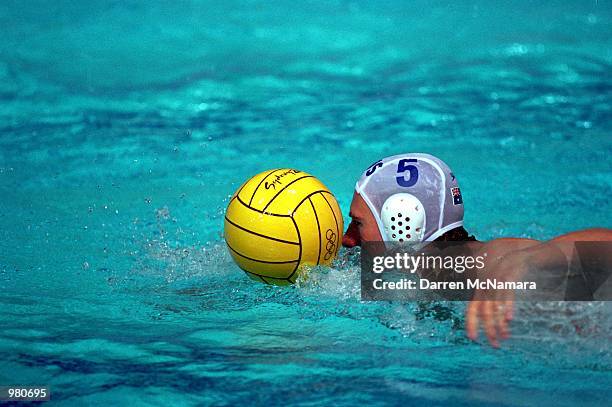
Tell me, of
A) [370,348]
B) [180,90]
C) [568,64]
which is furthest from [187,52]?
[370,348]

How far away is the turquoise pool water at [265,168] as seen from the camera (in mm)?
2846

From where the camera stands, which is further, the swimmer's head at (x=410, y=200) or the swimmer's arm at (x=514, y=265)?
the swimmer's head at (x=410, y=200)

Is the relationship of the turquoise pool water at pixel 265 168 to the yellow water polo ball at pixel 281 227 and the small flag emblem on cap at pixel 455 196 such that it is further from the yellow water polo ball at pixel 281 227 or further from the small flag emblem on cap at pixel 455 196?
the small flag emblem on cap at pixel 455 196

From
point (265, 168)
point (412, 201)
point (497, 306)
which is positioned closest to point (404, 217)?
point (412, 201)

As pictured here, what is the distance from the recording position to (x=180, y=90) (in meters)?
7.64

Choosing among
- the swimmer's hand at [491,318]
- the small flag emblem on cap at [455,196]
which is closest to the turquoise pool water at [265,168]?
the swimmer's hand at [491,318]

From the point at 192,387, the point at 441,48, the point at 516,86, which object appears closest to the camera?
the point at 192,387

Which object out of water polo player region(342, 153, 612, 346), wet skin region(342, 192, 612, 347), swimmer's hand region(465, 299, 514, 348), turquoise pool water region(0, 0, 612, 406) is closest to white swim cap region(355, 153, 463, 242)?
water polo player region(342, 153, 612, 346)

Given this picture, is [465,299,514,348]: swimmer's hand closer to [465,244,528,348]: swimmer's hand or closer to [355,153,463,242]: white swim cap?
[465,244,528,348]: swimmer's hand

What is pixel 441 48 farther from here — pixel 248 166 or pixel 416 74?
pixel 248 166

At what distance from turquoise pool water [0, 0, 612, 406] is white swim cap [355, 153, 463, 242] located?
0.35m

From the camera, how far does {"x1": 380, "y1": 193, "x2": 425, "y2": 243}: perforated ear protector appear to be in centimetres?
334

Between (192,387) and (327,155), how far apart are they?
13.0ft

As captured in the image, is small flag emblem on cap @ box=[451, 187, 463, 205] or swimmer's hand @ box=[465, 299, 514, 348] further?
small flag emblem on cap @ box=[451, 187, 463, 205]
